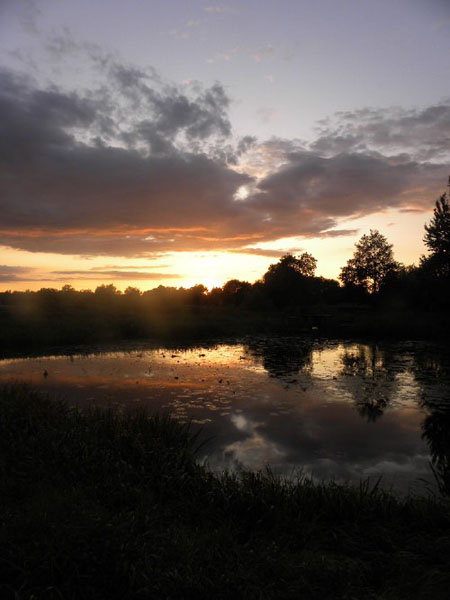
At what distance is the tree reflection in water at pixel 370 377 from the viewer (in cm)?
1486

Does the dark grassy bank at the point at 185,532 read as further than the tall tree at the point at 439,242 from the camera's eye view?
No

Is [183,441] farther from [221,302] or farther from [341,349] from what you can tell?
[221,302]

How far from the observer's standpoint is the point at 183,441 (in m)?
10.1

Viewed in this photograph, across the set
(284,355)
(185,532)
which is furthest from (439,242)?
(185,532)

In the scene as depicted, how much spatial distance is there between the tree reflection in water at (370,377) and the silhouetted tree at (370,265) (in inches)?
2038

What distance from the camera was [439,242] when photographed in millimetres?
45938

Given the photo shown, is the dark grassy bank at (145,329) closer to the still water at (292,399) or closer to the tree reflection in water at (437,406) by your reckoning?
the still water at (292,399)

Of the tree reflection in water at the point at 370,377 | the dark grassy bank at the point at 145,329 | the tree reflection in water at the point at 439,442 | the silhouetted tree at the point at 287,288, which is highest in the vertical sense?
the silhouetted tree at the point at 287,288

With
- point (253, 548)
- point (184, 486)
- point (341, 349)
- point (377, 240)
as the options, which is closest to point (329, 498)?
point (253, 548)

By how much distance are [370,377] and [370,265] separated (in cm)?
6438

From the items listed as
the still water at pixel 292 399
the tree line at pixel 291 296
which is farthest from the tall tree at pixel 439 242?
the still water at pixel 292 399

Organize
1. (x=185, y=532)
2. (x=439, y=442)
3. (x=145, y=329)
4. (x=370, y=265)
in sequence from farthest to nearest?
(x=370, y=265) → (x=145, y=329) → (x=439, y=442) → (x=185, y=532)

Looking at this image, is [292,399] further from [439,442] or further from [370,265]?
[370,265]

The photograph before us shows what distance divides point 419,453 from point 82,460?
8507 millimetres
